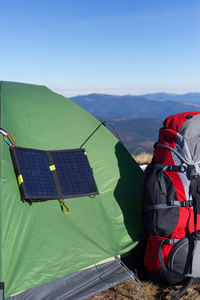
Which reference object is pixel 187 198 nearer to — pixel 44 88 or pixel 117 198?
pixel 117 198

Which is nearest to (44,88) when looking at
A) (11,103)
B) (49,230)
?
(11,103)

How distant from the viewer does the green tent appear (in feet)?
A: 12.2

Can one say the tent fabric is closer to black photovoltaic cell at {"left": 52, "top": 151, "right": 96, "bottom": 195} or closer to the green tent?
the green tent

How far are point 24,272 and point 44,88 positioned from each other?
10.4ft

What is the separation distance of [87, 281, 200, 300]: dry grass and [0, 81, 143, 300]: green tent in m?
0.09

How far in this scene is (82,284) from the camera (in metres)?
4.25

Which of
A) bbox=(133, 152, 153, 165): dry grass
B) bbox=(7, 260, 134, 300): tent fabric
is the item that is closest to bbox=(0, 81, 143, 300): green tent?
bbox=(7, 260, 134, 300): tent fabric

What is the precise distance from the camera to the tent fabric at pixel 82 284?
3.93m

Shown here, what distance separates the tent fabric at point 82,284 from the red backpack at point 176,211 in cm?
44

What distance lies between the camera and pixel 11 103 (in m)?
4.77

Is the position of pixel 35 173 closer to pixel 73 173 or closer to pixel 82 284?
pixel 73 173

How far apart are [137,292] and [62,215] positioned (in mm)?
1377

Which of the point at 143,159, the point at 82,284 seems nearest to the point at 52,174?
the point at 82,284

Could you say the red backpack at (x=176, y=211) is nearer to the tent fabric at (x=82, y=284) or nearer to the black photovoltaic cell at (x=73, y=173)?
the tent fabric at (x=82, y=284)
